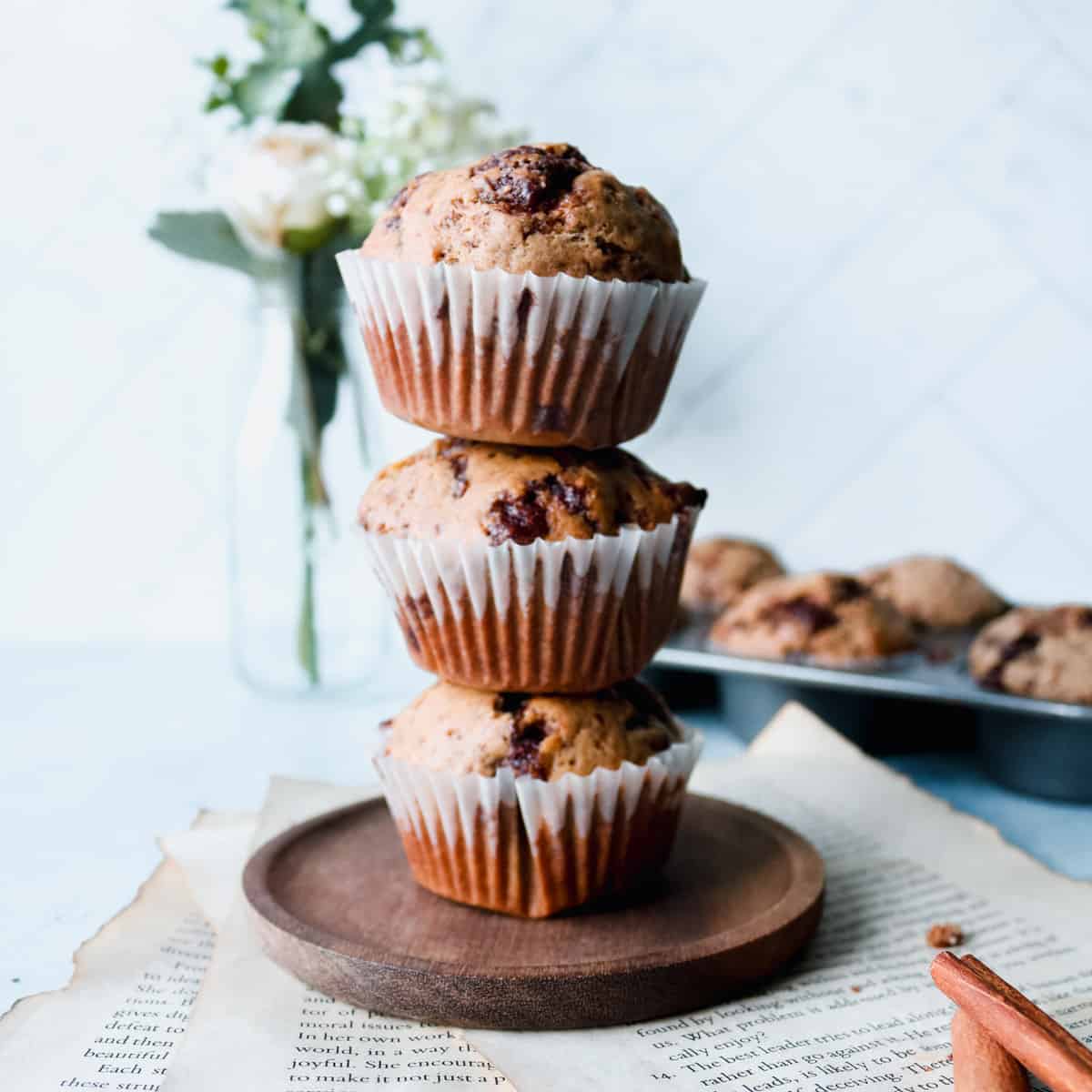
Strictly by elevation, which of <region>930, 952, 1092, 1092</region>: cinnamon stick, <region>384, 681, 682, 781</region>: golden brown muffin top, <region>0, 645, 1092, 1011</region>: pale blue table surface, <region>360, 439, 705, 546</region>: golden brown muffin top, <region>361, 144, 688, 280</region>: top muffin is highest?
<region>361, 144, 688, 280</region>: top muffin

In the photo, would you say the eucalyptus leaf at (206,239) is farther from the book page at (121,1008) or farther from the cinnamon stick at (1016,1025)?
the cinnamon stick at (1016,1025)

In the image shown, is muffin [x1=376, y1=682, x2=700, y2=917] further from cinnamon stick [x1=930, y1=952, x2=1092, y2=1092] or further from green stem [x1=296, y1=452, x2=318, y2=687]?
green stem [x1=296, y1=452, x2=318, y2=687]

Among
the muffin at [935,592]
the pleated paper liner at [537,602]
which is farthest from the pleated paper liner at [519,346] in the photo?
the muffin at [935,592]

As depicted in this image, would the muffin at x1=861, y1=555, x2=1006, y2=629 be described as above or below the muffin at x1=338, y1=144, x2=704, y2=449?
below

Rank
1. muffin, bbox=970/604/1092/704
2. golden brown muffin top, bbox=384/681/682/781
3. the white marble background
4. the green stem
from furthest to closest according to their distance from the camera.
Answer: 1. the white marble background
2. the green stem
3. muffin, bbox=970/604/1092/704
4. golden brown muffin top, bbox=384/681/682/781

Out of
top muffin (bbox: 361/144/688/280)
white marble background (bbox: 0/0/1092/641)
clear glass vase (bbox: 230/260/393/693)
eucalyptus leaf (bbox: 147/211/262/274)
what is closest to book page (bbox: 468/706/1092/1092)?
top muffin (bbox: 361/144/688/280)
